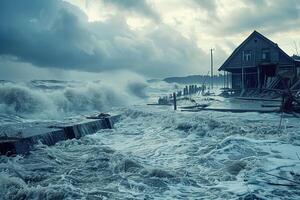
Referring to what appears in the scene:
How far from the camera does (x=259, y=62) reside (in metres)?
35.7

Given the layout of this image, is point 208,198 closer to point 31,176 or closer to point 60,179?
Result: point 60,179

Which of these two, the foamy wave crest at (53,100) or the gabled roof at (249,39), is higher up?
the gabled roof at (249,39)

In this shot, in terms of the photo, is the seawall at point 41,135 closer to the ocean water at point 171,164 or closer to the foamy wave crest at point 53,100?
the ocean water at point 171,164

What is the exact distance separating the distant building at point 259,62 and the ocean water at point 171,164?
18452mm

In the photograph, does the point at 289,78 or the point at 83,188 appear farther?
the point at 289,78

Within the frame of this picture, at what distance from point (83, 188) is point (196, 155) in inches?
170

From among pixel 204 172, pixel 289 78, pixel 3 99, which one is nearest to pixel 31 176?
pixel 204 172

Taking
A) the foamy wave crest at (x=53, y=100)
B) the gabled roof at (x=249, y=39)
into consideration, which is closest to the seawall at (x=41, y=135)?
the foamy wave crest at (x=53, y=100)

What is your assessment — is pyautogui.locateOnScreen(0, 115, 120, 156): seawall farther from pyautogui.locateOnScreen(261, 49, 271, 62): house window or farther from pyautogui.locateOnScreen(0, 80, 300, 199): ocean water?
pyautogui.locateOnScreen(261, 49, 271, 62): house window

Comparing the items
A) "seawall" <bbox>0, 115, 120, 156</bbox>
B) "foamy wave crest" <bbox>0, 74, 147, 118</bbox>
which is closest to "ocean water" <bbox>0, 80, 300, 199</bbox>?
"seawall" <bbox>0, 115, 120, 156</bbox>

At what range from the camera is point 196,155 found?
36.6 ft

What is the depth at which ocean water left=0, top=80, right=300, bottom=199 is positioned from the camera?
7547 millimetres

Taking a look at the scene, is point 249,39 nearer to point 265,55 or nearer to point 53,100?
point 265,55

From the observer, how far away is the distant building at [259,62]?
34.5 meters
